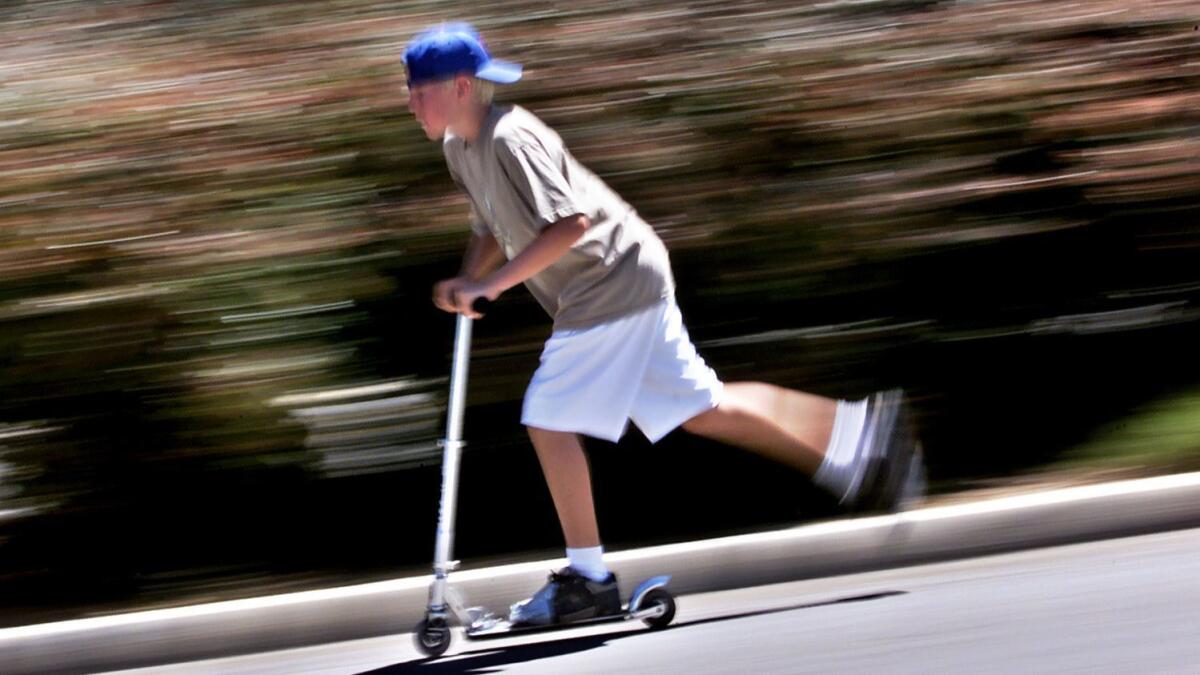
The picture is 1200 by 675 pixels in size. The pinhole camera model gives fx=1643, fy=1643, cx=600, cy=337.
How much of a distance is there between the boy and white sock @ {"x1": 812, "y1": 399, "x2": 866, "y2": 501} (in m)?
0.03

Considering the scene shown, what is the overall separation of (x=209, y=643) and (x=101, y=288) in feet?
4.07

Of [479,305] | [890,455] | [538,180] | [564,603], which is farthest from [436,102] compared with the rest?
[890,455]

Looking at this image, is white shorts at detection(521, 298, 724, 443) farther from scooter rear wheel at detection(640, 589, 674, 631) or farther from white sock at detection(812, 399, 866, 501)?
white sock at detection(812, 399, 866, 501)

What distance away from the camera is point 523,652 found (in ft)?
→ 16.0

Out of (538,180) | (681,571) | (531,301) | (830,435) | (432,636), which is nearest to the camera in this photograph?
(538,180)

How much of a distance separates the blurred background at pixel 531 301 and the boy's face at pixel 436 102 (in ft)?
3.40

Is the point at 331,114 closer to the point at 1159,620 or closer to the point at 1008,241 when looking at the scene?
the point at 1008,241

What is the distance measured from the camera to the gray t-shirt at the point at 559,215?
14.5 feet

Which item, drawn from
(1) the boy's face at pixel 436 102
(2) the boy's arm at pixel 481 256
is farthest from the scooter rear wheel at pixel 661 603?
(1) the boy's face at pixel 436 102

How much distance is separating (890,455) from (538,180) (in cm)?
158

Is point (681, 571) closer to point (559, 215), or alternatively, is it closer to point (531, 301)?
point (531, 301)

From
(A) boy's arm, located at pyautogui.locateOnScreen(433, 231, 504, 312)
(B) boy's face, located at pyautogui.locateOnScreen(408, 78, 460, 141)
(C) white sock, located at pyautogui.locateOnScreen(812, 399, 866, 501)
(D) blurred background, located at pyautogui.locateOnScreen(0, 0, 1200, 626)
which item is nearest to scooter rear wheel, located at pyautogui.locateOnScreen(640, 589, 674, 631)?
(C) white sock, located at pyautogui.locateOnScreen(812, 399, 866, 501)

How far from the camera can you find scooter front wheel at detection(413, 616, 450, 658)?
4641 mm

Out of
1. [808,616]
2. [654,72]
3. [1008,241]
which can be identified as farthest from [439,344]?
[1008,241]
